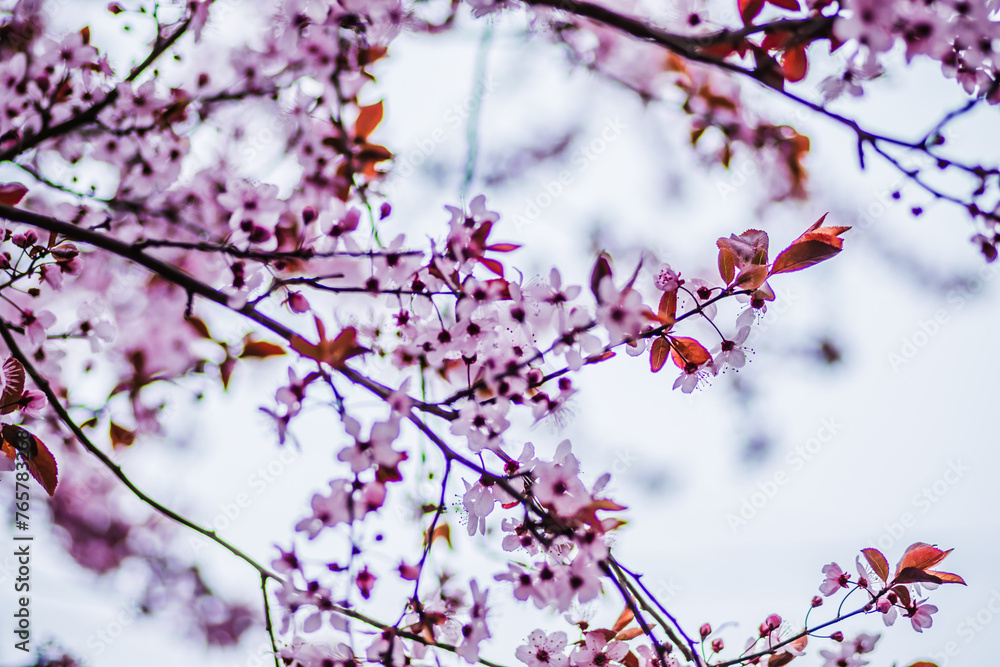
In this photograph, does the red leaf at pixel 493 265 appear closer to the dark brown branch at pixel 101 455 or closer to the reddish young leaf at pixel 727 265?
the reddish young leaf at pixel 727 265

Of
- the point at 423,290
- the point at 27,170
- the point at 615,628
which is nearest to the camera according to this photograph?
the point at 423,290

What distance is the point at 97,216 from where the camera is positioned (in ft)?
7.27

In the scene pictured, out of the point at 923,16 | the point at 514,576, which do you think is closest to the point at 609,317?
the point at 514,576

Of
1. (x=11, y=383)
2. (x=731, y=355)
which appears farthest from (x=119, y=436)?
(x=731, y=355)

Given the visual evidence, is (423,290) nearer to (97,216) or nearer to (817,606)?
(817,606)

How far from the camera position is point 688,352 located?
1483 mm

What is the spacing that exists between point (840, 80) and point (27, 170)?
2262 millimetres

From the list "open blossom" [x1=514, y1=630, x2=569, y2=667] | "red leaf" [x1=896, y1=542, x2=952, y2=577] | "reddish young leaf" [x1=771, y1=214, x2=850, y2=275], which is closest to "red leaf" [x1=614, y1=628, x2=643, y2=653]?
"open blossom" [x1=514, y1=630, x2=569, y2=667]

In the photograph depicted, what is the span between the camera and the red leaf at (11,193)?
1.66 m

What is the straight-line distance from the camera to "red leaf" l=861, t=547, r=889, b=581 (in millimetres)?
1590

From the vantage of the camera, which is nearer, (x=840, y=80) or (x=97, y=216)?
(x=840, y=80)

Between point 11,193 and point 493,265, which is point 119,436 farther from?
point 493,265

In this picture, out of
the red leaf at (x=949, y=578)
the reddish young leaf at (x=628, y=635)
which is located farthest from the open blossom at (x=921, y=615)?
the reddish young leaf at (x=628, y=635)

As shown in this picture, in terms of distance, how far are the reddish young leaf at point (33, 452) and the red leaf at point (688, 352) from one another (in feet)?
5.02
